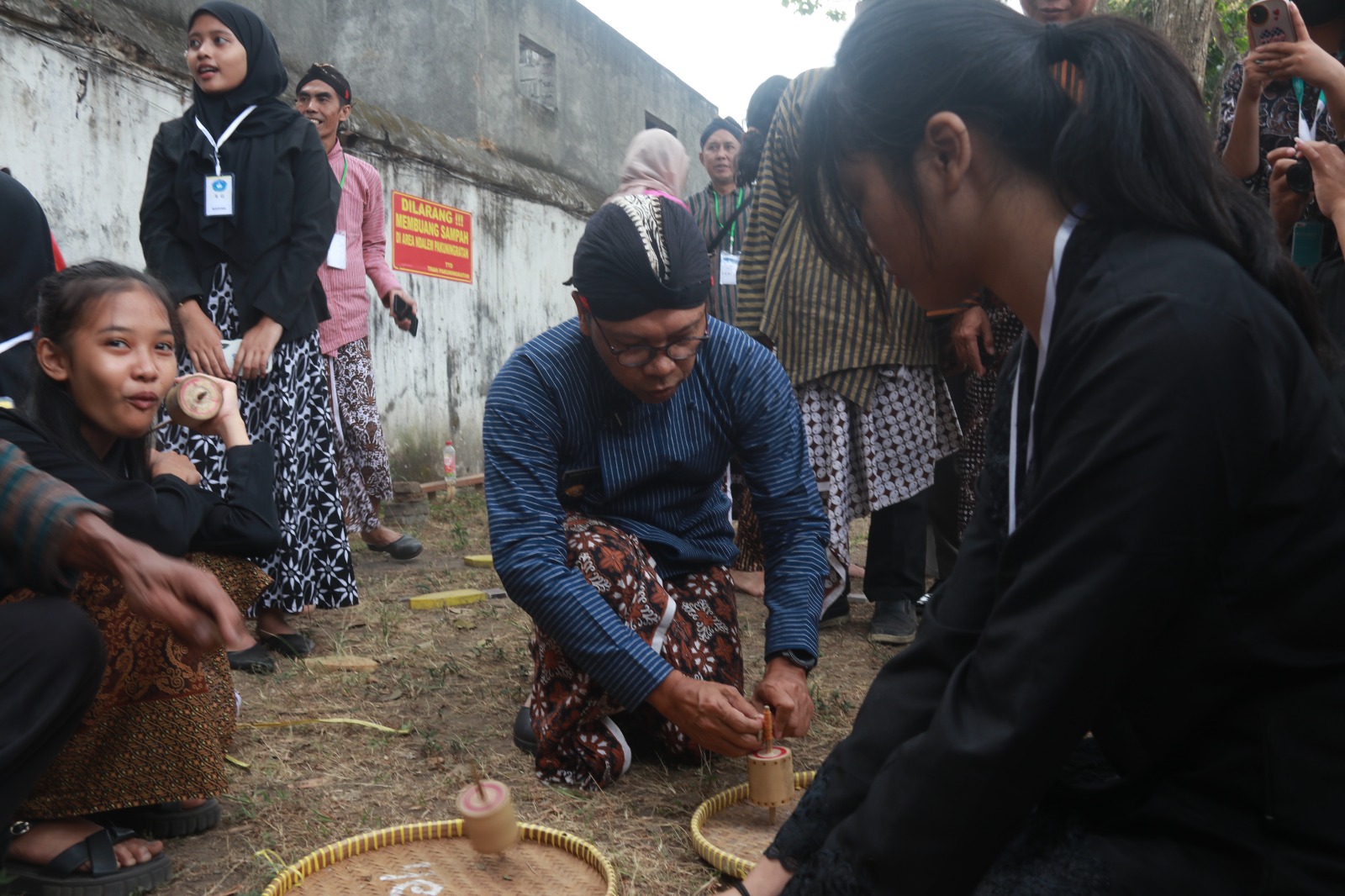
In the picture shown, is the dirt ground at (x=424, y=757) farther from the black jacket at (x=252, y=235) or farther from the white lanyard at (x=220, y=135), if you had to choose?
the white lanyard at (x=220, y=135)

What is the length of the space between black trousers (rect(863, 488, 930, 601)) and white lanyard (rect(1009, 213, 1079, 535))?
262 centimetres

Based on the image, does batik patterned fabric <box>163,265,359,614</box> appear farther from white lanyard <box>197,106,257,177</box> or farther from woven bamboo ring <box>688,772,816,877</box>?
woven bamboo ring <box>688,772,816,877</box>

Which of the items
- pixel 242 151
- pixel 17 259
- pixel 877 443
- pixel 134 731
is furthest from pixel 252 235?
pixel 877 443

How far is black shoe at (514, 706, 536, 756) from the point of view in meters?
2.87

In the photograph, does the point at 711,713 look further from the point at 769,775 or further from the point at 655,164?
the point at 655,164

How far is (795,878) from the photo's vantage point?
137 cm

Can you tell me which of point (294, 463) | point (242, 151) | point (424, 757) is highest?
point (242, 151)

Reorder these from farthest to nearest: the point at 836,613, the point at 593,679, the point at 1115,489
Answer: the point at 836,613 → the point at 593,679 → the point at 1115,489

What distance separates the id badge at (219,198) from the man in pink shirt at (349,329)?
1.24 m

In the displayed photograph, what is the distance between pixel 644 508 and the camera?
9.12 ft

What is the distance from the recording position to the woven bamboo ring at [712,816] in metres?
2.10

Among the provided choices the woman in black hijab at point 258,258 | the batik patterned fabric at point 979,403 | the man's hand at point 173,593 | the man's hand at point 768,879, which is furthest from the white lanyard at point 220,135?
the man's hand at point 768,879

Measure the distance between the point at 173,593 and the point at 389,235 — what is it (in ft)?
21.2

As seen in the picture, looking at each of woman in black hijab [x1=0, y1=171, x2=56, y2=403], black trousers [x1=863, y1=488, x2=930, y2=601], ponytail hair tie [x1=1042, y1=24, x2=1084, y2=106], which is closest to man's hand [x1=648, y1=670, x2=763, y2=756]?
ponytail hair tie [x1=1042, y1=24, x2=1084, y2=106]
